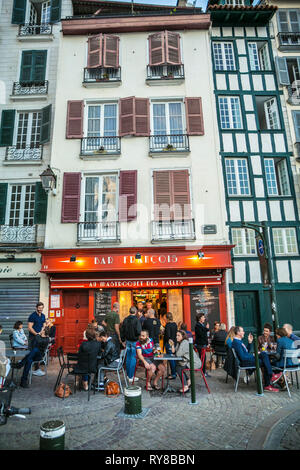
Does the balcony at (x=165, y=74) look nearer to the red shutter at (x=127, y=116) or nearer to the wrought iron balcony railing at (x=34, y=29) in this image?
the red shutter at (x=127, y=116)

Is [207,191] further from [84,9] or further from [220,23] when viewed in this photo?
[84,9]

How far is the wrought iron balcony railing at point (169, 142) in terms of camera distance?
12250 millimetres

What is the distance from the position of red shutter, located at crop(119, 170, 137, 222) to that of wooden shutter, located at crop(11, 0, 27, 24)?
30.8 feet

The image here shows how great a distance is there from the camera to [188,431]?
176 inches

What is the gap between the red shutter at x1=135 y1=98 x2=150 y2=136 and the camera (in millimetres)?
12352

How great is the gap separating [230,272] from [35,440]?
8948 millimetres

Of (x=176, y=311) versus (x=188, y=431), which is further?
(x=176, y=311)

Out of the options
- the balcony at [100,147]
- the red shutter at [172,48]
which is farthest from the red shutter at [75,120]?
the red shutter at [172,48]

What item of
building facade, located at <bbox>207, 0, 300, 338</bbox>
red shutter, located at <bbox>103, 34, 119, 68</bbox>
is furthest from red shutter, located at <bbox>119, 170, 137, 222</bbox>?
red shutter, located at <bbox>103, 34, 119, 68</bbox>

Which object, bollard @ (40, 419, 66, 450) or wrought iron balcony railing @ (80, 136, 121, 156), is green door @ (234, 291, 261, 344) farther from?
bollard @ (40, 419, 66, 450)

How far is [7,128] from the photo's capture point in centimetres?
1283

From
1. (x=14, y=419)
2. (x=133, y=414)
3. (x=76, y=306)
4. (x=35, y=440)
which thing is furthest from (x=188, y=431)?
(x=76, y=306)

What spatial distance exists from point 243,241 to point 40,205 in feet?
27.6

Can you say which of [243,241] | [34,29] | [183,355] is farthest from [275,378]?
[34,29]
